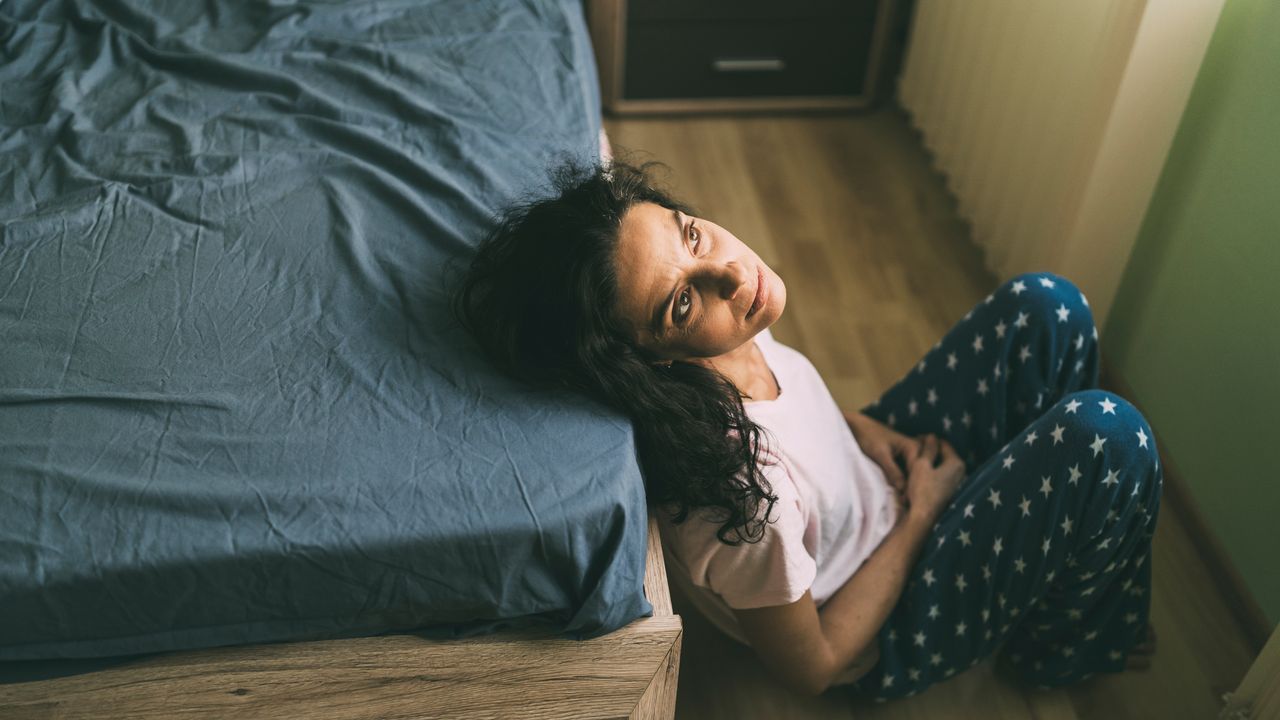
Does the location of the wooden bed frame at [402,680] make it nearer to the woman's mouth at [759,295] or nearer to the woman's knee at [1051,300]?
the woman's mouth at [759,295]

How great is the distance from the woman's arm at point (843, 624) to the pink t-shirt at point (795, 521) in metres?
0.02

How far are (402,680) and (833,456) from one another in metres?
0.55

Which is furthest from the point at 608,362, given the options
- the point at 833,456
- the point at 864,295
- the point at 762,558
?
the point at 864,295

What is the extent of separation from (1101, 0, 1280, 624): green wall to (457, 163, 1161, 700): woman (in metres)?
0.28

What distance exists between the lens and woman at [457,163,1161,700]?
1049 millimetres

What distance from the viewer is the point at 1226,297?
4.94 feet

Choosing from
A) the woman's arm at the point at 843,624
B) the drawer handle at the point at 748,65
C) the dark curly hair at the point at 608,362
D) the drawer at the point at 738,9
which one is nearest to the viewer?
the dark curly hair at the point at 608,362

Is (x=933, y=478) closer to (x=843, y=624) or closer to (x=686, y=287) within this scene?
(x=843, y=624)

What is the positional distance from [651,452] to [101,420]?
1.71 feet

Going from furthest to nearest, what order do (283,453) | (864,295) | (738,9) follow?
(738,9) → (864,295) → (283,453)

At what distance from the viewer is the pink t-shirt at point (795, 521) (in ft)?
3.53

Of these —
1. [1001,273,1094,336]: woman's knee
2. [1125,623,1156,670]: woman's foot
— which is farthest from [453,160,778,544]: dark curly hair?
[1125,623,1156,670]: woman's foot

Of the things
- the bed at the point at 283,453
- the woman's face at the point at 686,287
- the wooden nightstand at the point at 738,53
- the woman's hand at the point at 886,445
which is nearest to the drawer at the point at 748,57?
the wooden nightstand at the point at 738,53

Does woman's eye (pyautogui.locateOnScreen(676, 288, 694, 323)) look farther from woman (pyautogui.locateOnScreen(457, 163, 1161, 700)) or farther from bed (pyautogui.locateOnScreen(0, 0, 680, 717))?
bed (pyautogui.locateOnScreen(0, 0, 680, 717))
